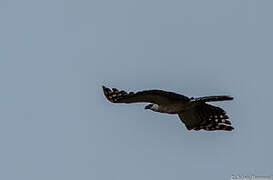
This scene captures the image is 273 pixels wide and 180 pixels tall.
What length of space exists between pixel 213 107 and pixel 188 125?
0.76m

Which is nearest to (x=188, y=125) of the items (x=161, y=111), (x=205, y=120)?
(x=205, y=120)

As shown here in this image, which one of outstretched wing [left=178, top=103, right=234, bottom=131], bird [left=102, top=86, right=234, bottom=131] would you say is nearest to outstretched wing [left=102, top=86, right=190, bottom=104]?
bird [left=102, top=86, right=234, bottom=131]

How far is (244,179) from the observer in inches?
742

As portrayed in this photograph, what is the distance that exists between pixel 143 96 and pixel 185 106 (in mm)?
1351

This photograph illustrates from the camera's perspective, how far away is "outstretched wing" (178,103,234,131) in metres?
19.5

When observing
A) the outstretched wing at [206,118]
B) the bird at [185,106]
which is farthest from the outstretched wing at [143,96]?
the outstretched wing at [206,118]

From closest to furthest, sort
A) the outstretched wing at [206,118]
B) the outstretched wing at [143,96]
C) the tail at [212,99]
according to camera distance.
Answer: the outstretched wing at [143,96]
the tail at [212,99]
the outstretched wing at [206,118]

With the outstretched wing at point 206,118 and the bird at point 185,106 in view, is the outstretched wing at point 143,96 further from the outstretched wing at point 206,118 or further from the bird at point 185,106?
the outstretched wing at point 206,118

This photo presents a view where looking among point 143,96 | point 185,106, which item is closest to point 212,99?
point 185,106

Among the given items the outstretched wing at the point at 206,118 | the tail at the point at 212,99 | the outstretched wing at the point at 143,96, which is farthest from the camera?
the outstretched wing at the point at 206,118

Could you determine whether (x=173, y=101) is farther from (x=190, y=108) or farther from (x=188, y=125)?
(x=188, y=125)

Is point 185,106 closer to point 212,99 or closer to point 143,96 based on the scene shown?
point 212,99

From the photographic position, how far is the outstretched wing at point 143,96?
1706 centimetres

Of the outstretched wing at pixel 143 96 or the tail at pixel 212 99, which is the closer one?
the outstretched wing at pixel 143 96
